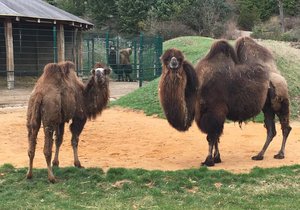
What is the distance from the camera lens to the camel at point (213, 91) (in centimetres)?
785

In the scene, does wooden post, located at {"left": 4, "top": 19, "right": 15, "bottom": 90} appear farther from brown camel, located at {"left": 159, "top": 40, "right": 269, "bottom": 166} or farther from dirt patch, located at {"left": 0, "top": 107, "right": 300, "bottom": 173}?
brown camel, located at {"left": 159, "top": 40, "right": 269, "bottom": 166}

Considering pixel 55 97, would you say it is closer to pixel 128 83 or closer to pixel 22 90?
pixel 22 90

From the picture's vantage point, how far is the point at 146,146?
10375 mm

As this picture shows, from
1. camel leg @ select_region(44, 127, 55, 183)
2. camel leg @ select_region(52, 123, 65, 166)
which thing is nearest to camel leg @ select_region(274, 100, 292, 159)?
camel leg @ select_region(52, 123, 65, 166)

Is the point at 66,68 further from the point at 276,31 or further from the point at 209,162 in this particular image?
the point at 276,31

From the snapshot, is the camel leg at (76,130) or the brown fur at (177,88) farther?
the camel leg at (76,130)

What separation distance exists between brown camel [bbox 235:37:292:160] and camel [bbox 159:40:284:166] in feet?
0.62

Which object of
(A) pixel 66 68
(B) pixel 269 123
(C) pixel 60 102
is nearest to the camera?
(C) pixel 60 102

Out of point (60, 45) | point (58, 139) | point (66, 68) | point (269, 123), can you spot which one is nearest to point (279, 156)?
point (269, 123)

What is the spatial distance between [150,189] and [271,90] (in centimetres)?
349

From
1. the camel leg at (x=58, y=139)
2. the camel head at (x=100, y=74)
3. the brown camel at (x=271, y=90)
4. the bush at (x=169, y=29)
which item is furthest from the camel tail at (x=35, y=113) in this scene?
the bush at (x=169, y=29)

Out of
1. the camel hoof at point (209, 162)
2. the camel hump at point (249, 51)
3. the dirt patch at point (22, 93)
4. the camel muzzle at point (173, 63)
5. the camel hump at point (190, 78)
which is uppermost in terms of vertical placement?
the camel hump at point (249, 51)

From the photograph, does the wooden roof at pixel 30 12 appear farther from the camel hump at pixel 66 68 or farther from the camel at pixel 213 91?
the camel at pixel 213 91

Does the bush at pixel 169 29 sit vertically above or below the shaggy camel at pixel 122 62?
above
